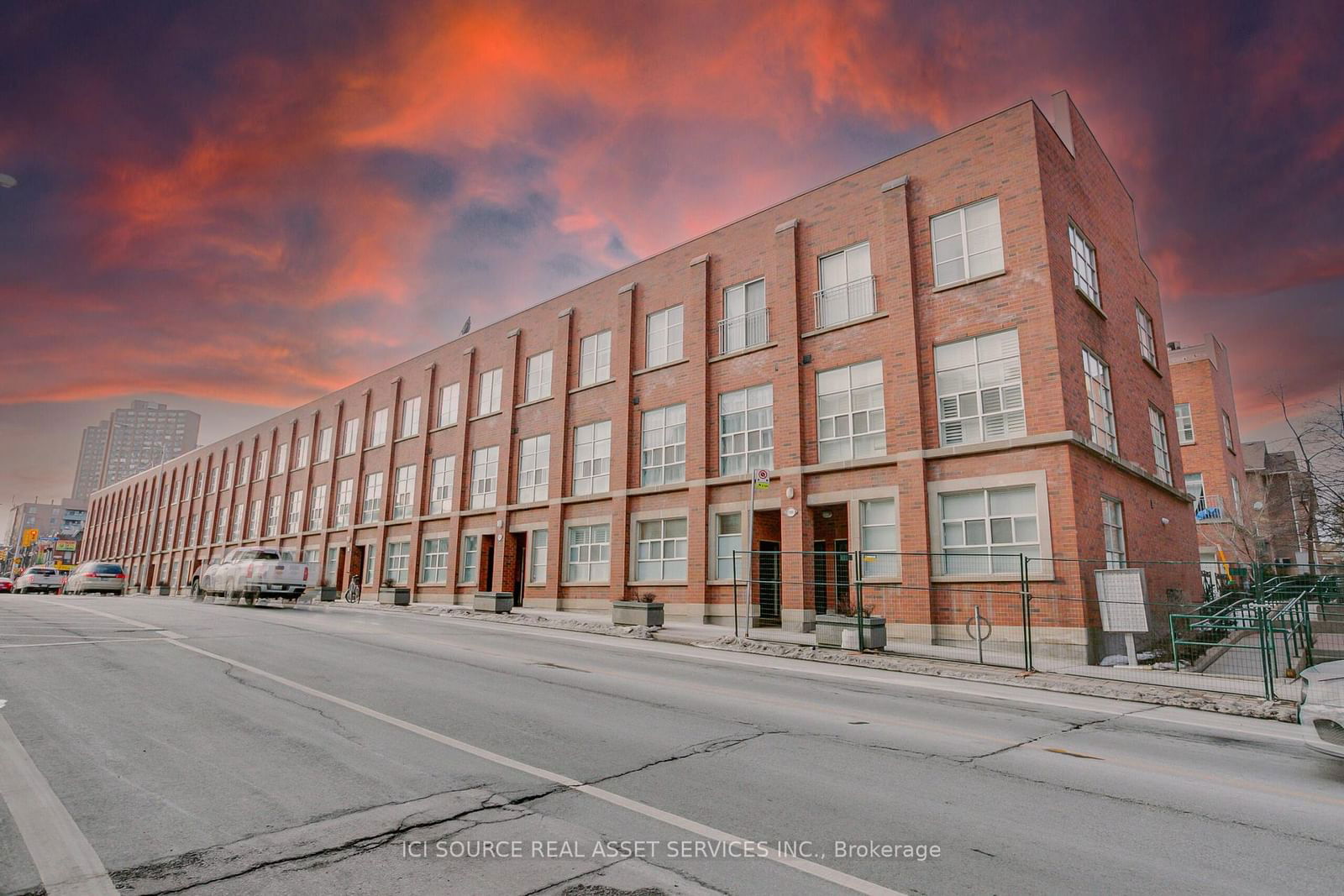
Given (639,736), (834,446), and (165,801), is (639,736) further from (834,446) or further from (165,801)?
(834,446)

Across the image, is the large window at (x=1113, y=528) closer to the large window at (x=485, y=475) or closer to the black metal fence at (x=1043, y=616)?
the black metal fence at (x=1043, y=616)

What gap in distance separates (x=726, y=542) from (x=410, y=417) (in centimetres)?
2279

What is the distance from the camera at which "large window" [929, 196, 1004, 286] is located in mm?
17562

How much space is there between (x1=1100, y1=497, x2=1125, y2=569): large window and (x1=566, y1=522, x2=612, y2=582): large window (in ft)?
Answer: 49.2

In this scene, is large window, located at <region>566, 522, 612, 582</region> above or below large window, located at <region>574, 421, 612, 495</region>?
below

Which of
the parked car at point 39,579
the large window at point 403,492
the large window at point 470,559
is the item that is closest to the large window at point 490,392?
the large window at point 470,559

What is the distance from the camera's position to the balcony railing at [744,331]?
2184 centimetres

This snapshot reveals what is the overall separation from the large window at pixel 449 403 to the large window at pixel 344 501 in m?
9.42

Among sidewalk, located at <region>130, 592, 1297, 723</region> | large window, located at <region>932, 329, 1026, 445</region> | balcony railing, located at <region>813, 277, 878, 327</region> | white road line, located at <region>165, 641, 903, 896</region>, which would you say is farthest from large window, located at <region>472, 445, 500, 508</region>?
white road line, located at <region>165, 641, 903, 896</region>

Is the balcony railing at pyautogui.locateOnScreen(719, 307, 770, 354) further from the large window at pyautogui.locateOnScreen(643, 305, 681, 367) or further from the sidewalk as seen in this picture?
the sidewalk

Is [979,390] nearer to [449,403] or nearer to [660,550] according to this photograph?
[660,550]

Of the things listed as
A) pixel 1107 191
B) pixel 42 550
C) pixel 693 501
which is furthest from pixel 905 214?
pixel 42 550

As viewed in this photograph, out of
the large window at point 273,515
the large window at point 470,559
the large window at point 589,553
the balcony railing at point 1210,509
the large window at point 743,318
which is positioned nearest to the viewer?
the large window at point 743,318

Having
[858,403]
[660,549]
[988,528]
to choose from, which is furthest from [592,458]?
[988,528]
